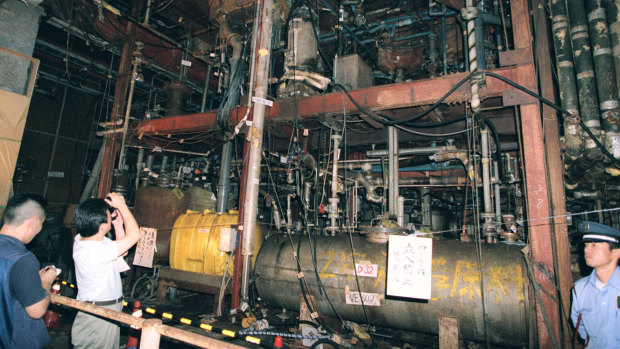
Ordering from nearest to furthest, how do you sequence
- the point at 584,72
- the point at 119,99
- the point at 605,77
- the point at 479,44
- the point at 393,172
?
the point at 605,77 < the point at 584,72 < the point at 479,44 < the point at 393,172 < the point at 119,99

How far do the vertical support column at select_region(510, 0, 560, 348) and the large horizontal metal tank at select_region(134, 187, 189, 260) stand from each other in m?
7.17

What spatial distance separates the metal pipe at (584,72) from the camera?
4.06 m

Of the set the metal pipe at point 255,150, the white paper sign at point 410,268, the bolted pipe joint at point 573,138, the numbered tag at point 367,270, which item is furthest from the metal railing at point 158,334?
the bolted pipe joint at point 573,138

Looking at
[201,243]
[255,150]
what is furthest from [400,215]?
[201,243]

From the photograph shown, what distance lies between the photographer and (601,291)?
10.1ft

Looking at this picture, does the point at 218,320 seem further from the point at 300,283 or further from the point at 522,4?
the point at 522,4

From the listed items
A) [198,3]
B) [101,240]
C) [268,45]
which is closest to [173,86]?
[198,3]

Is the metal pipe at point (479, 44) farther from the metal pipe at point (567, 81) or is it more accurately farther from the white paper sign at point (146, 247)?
the white paper sign at point (146, 247)

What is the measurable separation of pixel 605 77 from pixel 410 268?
3.89 m

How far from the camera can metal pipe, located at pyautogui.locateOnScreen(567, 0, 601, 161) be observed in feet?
13.3

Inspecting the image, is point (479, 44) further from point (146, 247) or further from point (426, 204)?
point (146, 247)

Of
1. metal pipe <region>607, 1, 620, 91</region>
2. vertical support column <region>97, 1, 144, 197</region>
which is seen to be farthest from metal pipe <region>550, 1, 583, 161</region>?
vertical support column <region>97, 1, 144, 197</region>

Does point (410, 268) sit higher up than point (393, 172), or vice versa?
point (393, 172)

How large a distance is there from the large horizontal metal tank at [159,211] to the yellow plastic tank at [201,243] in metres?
0.55
